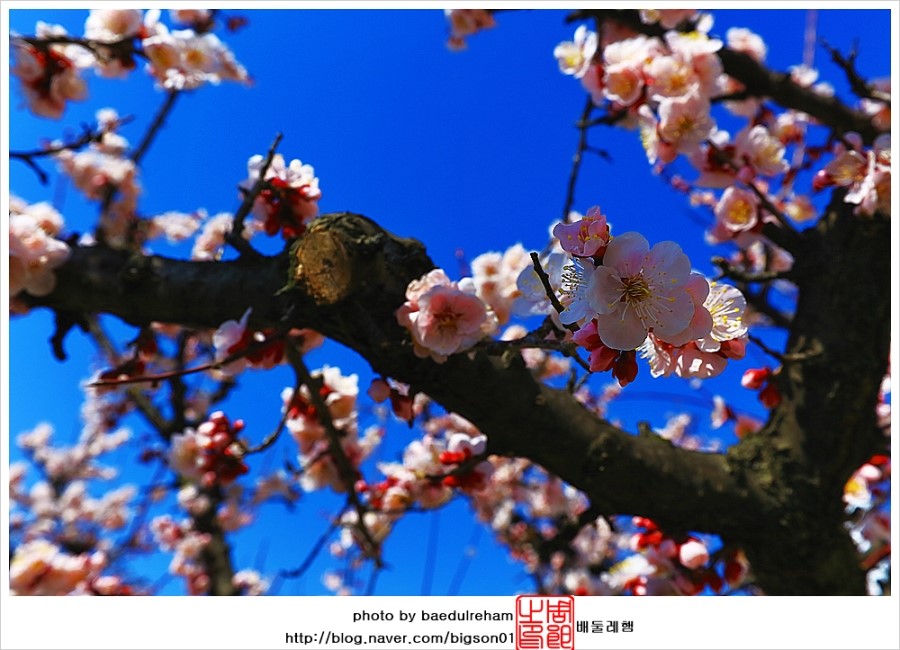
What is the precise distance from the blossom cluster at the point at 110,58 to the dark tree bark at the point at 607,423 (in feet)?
2.71

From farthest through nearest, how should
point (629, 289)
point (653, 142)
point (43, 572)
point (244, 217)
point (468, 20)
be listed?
point (468, 20) → point (43, 572) → point (653, 142) → point (244, 217) → point (629, 289)

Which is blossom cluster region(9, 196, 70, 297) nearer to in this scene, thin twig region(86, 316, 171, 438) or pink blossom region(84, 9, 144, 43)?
pink blossom region(84, 9, 144, 43)

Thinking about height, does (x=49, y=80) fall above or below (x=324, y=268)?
above

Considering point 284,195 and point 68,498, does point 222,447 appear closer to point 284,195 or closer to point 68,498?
point 284,195

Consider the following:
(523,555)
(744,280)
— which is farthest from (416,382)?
(523,555)

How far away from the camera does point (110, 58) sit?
1.69m

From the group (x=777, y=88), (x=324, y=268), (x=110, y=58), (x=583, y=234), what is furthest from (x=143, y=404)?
(x=777, y=88)

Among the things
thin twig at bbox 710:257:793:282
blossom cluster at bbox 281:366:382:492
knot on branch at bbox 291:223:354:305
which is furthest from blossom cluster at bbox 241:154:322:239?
thin twig at bbox 710:257:793:282

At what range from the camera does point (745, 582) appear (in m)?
2.04

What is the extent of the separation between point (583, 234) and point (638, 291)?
80mm

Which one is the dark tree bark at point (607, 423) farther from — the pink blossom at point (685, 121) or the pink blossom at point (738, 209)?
the pink blossom at point (685, 121)

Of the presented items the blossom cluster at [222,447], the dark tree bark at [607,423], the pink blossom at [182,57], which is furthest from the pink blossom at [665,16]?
the blossom cluster at [222,447]

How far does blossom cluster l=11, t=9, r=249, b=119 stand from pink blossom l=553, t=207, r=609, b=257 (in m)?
1.72

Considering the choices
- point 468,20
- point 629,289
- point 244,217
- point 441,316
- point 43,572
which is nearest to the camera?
point 629,289
